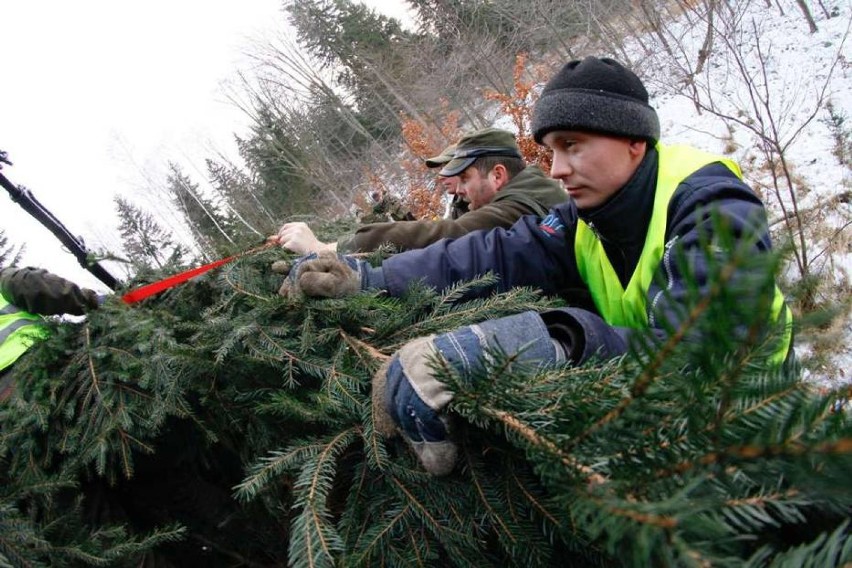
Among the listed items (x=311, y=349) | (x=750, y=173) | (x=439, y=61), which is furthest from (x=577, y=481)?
(x=439, y=61)

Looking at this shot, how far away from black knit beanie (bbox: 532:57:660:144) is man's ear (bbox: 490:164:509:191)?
2.19m

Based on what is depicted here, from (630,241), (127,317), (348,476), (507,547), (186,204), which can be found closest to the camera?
(507,547)

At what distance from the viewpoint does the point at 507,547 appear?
98 centimetres

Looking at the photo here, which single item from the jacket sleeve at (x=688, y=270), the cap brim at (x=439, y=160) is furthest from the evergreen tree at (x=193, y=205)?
the jacket sleeve at (x=688, y=270)

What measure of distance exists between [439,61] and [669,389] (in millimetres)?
21741

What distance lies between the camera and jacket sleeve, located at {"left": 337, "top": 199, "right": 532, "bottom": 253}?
290 centimetres

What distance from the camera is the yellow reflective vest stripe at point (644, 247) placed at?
1.55 metres

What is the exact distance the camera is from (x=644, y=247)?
1638 mm

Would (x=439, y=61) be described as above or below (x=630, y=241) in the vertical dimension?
above

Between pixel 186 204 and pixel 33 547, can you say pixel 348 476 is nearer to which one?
pixel 33 547

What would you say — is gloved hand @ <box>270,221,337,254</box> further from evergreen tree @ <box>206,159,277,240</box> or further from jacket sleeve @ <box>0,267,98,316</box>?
evergreen tree @ <box>206,159,277,240</box>

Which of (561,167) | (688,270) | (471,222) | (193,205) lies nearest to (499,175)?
(471,222)

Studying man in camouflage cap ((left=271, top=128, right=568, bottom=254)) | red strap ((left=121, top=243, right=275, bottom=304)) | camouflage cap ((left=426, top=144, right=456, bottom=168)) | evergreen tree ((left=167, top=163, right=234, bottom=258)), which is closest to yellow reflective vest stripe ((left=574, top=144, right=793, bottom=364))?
man in camouflage cap ((left=271, top=128, right=568, bottom=254))

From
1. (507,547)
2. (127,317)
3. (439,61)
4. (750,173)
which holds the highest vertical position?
(439,61)
